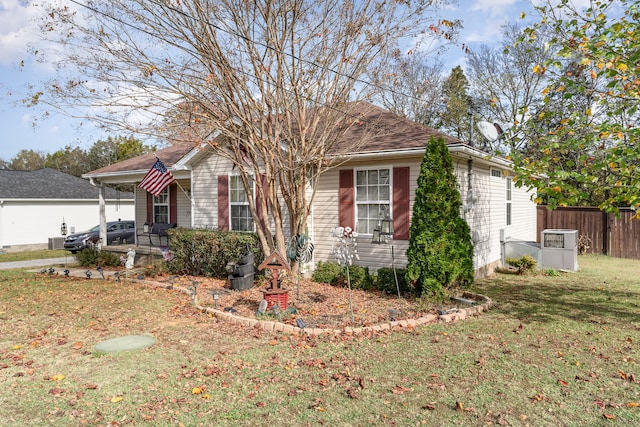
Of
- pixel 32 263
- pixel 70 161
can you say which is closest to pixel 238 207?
pixel 32 263

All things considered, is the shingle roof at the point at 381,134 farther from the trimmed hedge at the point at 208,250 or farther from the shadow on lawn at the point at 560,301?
the shadow on lawn at the point at 560,301

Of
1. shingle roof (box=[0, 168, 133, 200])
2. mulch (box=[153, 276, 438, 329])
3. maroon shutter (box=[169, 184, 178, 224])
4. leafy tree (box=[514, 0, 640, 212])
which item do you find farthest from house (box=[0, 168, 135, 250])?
leafy tree (box=[514, 0, 640, 212])

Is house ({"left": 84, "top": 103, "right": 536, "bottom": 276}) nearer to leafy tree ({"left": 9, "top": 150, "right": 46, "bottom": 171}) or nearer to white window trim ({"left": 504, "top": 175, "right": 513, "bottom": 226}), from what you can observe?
white window trim ({"left": 504, "top": 175, "right": 513, "bottom": 226})

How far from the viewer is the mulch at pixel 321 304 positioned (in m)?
6.85

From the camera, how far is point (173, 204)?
51.4 ft

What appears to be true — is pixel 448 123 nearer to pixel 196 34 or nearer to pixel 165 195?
pixel 165 195

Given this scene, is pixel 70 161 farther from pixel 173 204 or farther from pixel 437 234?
pixel 437 234

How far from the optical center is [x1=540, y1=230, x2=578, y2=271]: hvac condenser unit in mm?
12109

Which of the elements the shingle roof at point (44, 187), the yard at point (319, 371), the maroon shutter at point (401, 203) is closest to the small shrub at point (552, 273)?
the yard at point (319, 371)

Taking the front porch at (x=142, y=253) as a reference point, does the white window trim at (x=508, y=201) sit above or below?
above

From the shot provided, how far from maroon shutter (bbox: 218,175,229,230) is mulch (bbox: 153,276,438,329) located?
2.24 m

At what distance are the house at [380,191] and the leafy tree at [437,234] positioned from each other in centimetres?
81

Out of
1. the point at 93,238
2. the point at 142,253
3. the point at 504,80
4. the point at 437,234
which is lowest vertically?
the point at 142,253

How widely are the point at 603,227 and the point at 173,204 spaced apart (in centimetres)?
1588
